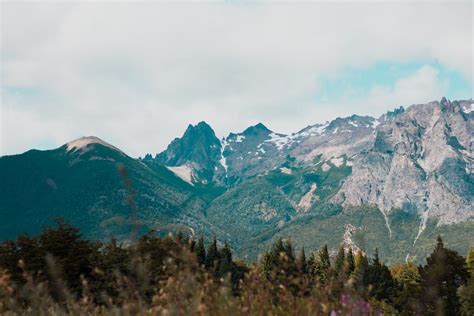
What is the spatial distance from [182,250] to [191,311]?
91 centimetres

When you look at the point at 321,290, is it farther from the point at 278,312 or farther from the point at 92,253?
the point at 92,253

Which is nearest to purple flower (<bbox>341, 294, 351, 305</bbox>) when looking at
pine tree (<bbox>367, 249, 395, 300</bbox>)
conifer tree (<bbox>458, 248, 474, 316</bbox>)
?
conifer tree (<bbox>458, 248, 474, 316</bbox>)

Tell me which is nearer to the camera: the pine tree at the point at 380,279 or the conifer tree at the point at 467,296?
the conifer tree at the point at 467,296

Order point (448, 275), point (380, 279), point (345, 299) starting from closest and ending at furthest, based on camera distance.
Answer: point (345, 299) → point (448, 275) → point (380, 279)

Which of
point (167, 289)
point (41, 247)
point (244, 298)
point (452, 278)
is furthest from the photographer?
point (452, 278)

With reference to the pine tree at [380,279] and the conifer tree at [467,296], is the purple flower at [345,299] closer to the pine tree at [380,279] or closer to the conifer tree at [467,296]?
the conifer tree at [467,296]

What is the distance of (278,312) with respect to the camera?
609cm

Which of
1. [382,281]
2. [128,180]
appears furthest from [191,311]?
[382,281]

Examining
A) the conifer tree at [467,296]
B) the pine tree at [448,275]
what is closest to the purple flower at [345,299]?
the pine tree at [448,275]

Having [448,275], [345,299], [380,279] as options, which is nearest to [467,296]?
[448,275]

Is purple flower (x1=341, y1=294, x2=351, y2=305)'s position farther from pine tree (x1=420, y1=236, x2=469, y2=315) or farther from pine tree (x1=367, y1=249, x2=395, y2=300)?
pine tree (x1=367, y1=249, x2=395, y2=300)

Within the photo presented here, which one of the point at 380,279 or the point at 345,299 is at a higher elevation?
the point at 345,299

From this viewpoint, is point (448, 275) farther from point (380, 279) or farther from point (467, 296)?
point (380, 279)

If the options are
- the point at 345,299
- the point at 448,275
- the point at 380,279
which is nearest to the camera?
the point at 345,299
